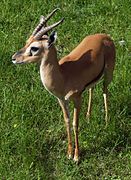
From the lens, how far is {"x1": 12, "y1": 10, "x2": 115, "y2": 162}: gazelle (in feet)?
13.8

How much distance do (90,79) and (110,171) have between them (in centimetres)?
86

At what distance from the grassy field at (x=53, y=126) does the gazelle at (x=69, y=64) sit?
22 cm

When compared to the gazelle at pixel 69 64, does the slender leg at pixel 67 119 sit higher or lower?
lower

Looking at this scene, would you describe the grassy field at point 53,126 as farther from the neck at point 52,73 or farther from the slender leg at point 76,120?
the neck at point 52,73

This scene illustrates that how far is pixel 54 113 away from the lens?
5.33 meters

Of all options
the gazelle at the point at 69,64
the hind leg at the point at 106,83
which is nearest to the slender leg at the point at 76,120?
the gazelle at the point at 69,64

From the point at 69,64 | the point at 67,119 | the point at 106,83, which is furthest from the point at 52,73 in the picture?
the point at 106,83

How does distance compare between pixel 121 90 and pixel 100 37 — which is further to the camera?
pixel 121 90

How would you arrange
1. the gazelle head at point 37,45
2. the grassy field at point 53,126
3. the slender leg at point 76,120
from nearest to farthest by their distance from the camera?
the gazelle head at point 37,45
the slender leg at point 76,120
the grassy field at point 53,126

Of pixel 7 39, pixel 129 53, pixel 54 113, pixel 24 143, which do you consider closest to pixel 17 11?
pixel 7 39

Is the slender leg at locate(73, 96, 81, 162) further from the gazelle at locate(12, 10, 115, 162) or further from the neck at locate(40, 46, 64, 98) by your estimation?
the neck at locate(40, 46, 64, 98)

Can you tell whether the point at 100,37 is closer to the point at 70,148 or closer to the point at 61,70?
the point at 61,70

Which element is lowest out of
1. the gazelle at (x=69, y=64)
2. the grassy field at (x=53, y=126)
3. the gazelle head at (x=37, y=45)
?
the grassy field at (x=53, y=126)

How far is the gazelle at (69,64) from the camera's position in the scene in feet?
13.8
